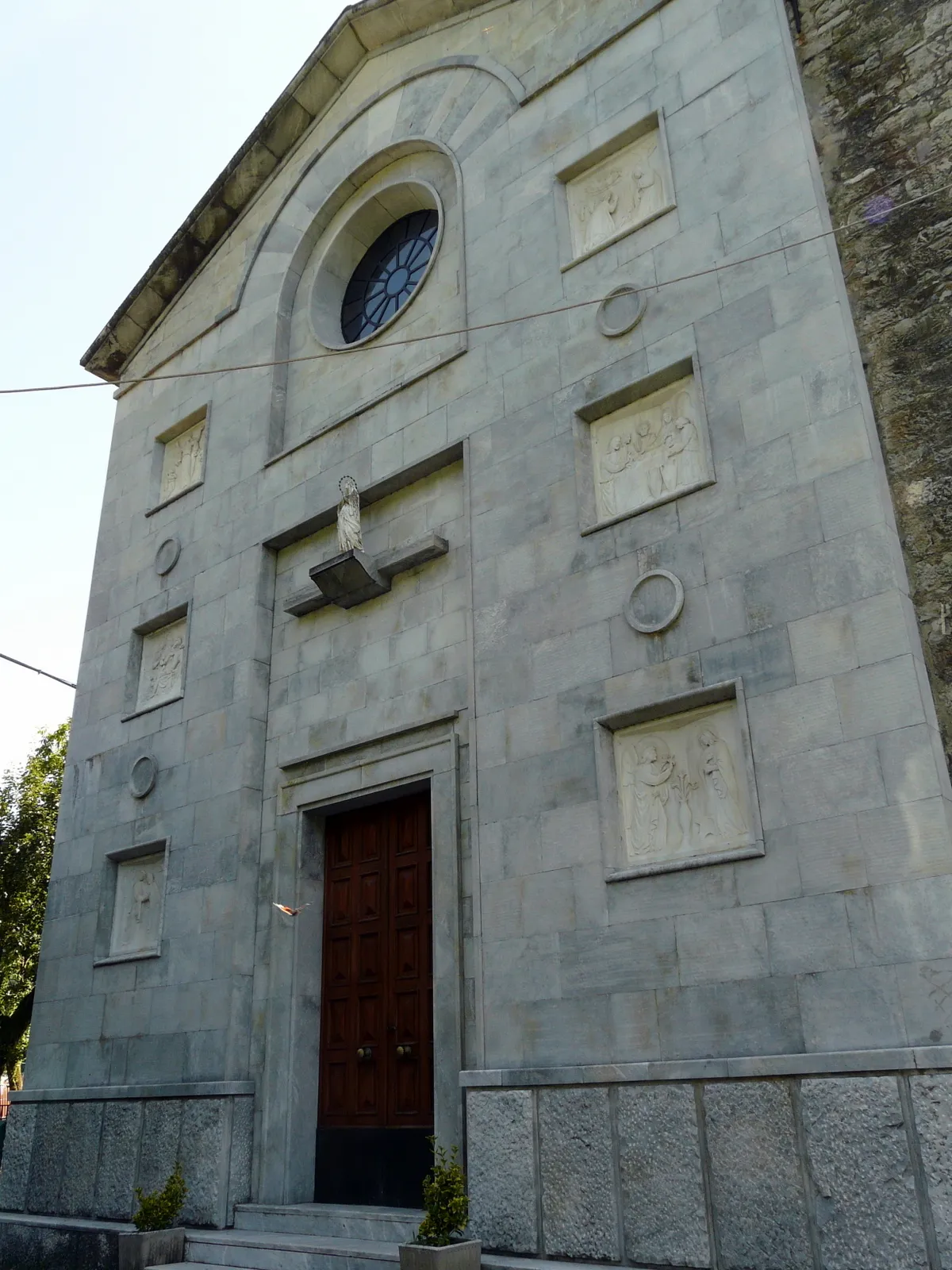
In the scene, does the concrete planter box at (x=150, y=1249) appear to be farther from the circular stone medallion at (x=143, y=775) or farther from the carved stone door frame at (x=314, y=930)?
the circular stone medallion at (x=143, y=775)

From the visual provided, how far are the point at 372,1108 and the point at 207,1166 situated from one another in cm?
172

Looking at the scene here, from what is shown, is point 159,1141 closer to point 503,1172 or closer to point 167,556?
point 503,1172

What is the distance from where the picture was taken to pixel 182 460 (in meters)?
15.5

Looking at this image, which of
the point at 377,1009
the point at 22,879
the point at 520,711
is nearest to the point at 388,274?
the point at 520,711

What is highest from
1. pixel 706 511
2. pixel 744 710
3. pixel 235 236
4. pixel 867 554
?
pixel 235 236

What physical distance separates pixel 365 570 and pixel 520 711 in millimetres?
2769

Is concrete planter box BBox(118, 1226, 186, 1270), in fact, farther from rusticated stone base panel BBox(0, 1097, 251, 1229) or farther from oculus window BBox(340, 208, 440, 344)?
oculus window BBox(340, 208, 440, 344)

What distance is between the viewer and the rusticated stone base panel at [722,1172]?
20.5 ft

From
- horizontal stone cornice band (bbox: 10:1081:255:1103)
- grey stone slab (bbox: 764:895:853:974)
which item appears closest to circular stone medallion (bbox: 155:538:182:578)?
horizontal stone cornice band (bbox: 10:1081:255:1103)

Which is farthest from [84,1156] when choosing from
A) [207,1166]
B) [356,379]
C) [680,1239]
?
[356,379]

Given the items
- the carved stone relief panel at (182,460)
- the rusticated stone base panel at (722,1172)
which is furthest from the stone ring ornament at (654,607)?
the carved stone relief panel at (182,460)

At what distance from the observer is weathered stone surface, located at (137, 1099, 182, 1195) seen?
426 inches

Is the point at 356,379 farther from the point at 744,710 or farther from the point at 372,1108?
the point at 372,1108

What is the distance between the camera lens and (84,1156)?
1171cm
